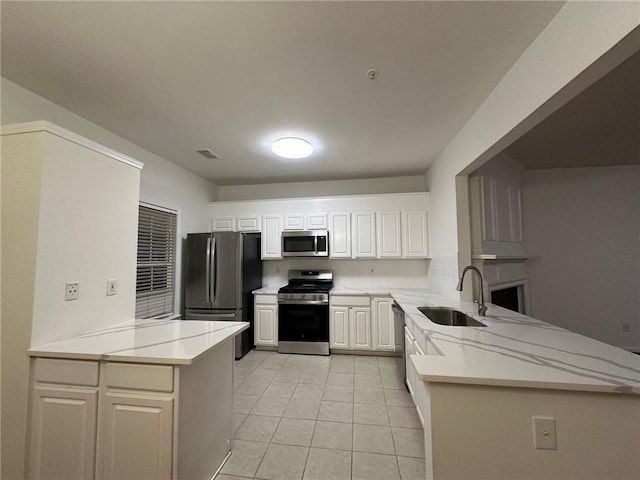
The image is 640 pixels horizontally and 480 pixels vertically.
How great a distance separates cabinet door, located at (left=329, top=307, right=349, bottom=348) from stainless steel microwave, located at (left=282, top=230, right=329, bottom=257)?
84 centimetres

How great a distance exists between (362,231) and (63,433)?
3414 millimetres

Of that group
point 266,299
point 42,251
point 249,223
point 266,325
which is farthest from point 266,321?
point 42,251

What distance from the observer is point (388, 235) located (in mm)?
3816

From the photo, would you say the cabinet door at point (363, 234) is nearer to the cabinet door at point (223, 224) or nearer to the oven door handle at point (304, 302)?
the oven door handle at point (304, 302)

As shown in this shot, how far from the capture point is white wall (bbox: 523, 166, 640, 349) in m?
3.67

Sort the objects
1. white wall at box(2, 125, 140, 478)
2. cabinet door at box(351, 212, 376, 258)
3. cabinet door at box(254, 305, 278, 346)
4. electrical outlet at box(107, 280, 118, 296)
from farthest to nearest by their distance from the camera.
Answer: cabinet door at box(351, 212, 376, 258)
cabinet door at box(254, 305, 278, 346)
electrical outlet at box(107, 280, 118, 296)
white wall at box(2, 125, 140, 478)

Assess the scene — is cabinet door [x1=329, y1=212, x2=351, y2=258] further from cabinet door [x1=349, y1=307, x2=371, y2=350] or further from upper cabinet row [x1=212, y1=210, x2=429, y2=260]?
cabinet door [x1=349, y1=307, x2=371, y2=350]

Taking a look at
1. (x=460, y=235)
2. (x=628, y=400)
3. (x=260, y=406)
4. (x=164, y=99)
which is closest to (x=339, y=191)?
(x=460, y=235)

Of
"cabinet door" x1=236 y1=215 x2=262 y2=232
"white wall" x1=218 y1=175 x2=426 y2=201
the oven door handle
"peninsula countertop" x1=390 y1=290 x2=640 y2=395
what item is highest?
"white wall" x1=218 y1=175 x2=426 y2=201

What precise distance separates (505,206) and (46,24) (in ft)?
14.0

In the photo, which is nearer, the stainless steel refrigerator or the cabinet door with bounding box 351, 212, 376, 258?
the stainless steel refrigerator

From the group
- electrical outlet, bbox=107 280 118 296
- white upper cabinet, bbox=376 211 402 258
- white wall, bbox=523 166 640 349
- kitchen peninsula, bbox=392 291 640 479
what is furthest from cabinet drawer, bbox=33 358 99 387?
white wall, bbox=523 166 640 349

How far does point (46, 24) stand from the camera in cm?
138

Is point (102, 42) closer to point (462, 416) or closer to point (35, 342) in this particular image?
point (35, 342)
